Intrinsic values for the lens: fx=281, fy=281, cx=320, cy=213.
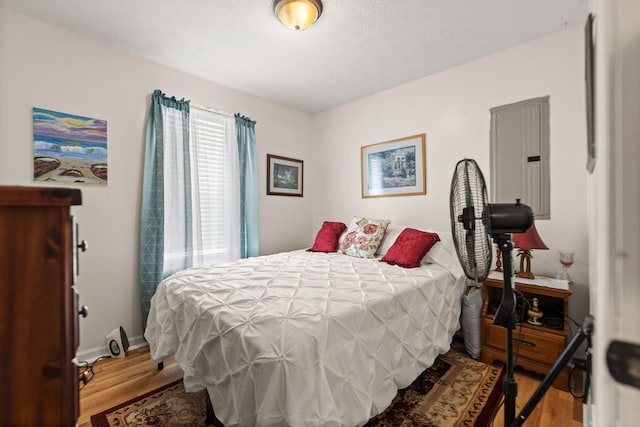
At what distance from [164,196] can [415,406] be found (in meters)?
2.62

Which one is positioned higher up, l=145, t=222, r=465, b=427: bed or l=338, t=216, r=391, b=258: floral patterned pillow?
l=338, t=216, r=391, b=258: floral patterned pillow

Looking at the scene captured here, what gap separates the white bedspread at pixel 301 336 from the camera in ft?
3.58

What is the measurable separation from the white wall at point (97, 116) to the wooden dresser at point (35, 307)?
2018 millimetres

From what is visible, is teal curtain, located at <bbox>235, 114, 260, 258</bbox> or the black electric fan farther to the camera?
teal curtain, located at <bbox>235, 114, 260, 258</bbox>

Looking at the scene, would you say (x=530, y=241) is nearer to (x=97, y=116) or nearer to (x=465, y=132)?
(x=465, y=132)

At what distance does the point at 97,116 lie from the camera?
2.35 meters

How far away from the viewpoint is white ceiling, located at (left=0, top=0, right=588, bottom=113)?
1.95m

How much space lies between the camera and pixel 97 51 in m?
2.35

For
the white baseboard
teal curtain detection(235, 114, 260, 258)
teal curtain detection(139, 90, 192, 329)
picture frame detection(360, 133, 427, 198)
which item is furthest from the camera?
teal curtain detection(235, 114, 260, 258)

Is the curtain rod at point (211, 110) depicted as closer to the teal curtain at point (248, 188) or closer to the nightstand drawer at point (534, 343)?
the teal curtain at point (248, 188)

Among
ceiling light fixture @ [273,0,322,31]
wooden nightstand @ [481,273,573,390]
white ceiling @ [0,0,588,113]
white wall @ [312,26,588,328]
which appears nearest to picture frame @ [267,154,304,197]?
white wall @ [312,26,588,328]

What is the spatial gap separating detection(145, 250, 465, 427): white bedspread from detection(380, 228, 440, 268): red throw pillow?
7.5 inches

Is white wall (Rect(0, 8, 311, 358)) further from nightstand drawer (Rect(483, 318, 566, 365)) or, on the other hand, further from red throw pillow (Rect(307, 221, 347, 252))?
nightstand drawer (Rect(483, 318, 566, 365))

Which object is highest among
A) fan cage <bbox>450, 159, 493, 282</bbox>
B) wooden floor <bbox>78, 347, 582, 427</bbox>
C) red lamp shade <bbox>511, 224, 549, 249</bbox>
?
fan cage <bbox>450, 159, 493, 282</bbox>
